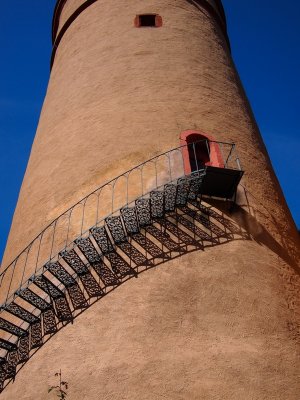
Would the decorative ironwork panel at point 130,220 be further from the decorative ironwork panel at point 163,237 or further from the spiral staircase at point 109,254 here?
the decorative ironwork panel at point 163,237

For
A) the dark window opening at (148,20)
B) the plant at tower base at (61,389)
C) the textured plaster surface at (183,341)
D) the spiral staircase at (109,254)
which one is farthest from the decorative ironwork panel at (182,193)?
the dark window opening at (148,20)

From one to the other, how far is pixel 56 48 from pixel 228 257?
32.8ft

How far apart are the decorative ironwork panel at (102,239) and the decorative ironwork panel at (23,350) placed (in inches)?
61.9

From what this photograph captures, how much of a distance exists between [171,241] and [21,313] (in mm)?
2284

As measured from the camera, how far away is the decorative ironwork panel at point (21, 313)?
6.82m

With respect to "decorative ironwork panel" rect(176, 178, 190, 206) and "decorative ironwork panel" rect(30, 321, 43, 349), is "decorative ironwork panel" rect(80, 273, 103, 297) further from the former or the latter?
"decorative ironwork panel" rect(176, 178, 190, 206)

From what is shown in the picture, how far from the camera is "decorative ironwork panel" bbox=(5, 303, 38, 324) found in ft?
22.4

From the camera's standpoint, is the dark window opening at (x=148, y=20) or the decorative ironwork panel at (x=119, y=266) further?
the dark window opening at (x=148, y=20)

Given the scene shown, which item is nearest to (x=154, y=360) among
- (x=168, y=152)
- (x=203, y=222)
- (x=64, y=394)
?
(x=64, y=394)

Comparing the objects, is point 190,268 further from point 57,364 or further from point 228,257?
point 57,364

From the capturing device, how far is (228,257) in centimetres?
700

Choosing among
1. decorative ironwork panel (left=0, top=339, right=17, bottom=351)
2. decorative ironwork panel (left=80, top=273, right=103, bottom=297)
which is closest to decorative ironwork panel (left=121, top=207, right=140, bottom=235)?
decorative ironwork panel (left=80, top=273, right=103, bottom=297)

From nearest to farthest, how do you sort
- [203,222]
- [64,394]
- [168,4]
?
[64,394] → [203,222] → [168,4]

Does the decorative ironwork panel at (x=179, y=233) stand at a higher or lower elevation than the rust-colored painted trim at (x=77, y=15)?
lower
